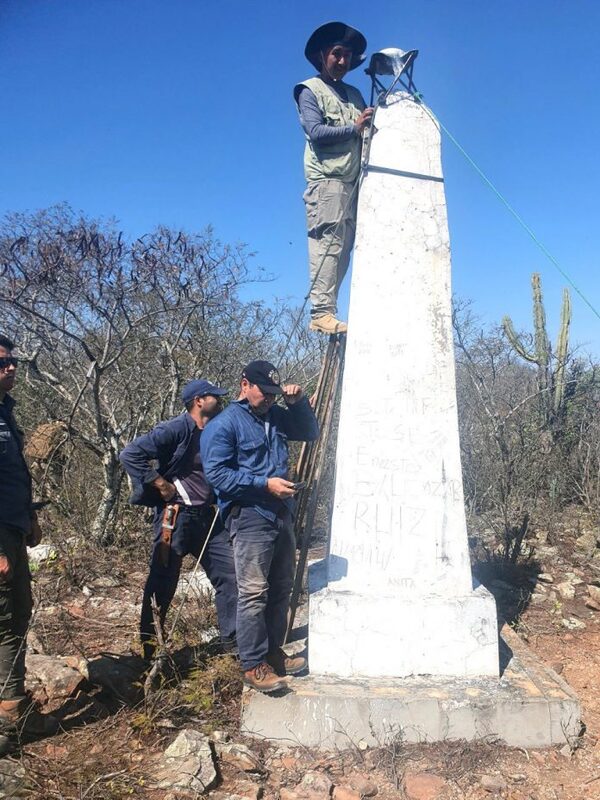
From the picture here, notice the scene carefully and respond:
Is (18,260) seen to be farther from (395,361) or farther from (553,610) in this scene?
(553,610)

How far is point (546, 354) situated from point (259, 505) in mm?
8015

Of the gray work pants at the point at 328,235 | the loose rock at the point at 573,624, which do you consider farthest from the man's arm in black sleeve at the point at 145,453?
the loose rock at the point at 573,624

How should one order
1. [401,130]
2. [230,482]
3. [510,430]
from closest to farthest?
[230,482]
[401,130]
[510,430]

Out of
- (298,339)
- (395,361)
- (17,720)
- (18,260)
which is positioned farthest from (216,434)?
(298,339)

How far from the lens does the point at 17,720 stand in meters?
2.74

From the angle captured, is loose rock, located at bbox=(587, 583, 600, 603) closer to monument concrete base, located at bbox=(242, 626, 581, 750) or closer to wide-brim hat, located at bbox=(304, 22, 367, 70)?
monument concrete base, located at bbox=(242, 626, 581, 750)

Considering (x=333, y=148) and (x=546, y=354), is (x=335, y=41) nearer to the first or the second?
(x=333, y=148)

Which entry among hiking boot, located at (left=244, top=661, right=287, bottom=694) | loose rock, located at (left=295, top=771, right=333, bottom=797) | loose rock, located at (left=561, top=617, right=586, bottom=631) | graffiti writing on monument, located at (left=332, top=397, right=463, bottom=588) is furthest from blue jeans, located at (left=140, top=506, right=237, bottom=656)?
loose rock, located at (left=561, top=617, right=586, bottom=631)

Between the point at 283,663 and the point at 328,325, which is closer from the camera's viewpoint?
the point at 283,663

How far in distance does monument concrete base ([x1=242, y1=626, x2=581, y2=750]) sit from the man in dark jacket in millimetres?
1090

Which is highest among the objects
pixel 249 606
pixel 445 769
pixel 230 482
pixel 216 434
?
pixel 216 434

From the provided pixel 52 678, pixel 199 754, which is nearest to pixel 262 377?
pixel 199 754

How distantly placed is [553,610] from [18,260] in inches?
232

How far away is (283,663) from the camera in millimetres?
3275
